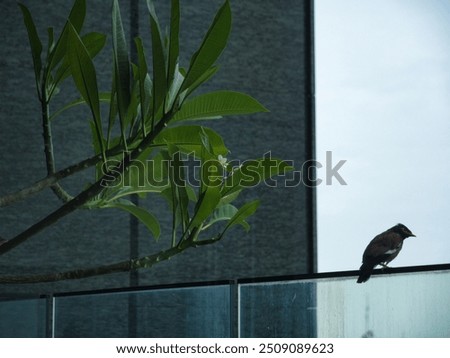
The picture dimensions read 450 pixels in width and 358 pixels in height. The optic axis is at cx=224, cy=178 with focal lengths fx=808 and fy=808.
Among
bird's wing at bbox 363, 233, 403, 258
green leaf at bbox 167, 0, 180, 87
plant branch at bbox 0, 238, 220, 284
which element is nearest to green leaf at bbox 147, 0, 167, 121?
green leaf at bbox 167, 0, 180, 87

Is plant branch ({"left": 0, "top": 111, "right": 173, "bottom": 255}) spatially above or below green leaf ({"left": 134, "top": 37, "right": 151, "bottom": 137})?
below

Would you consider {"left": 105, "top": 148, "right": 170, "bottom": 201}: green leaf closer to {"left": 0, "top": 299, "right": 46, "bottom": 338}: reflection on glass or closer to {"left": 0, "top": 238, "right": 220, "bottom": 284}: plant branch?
{"left": 0, "top": 238, "right": 220, "bottom": 284}: plant branch

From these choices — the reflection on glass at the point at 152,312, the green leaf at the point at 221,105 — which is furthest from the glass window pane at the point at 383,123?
the green leaf at the point at 221,105

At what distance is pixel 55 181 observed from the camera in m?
0.70

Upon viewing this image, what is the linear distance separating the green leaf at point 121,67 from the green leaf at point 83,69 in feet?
0.07

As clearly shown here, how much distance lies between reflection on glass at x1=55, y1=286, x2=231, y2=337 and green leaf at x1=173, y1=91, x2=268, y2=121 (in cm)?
158

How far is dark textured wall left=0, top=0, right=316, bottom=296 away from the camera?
4.53 meters

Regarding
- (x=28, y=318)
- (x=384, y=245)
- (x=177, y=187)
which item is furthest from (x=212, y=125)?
(x=177, y=187)

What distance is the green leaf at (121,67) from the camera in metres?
0.71

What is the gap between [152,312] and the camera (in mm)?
2836

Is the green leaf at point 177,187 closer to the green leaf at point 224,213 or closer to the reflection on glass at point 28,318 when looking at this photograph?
the green leaf at point 224,213
